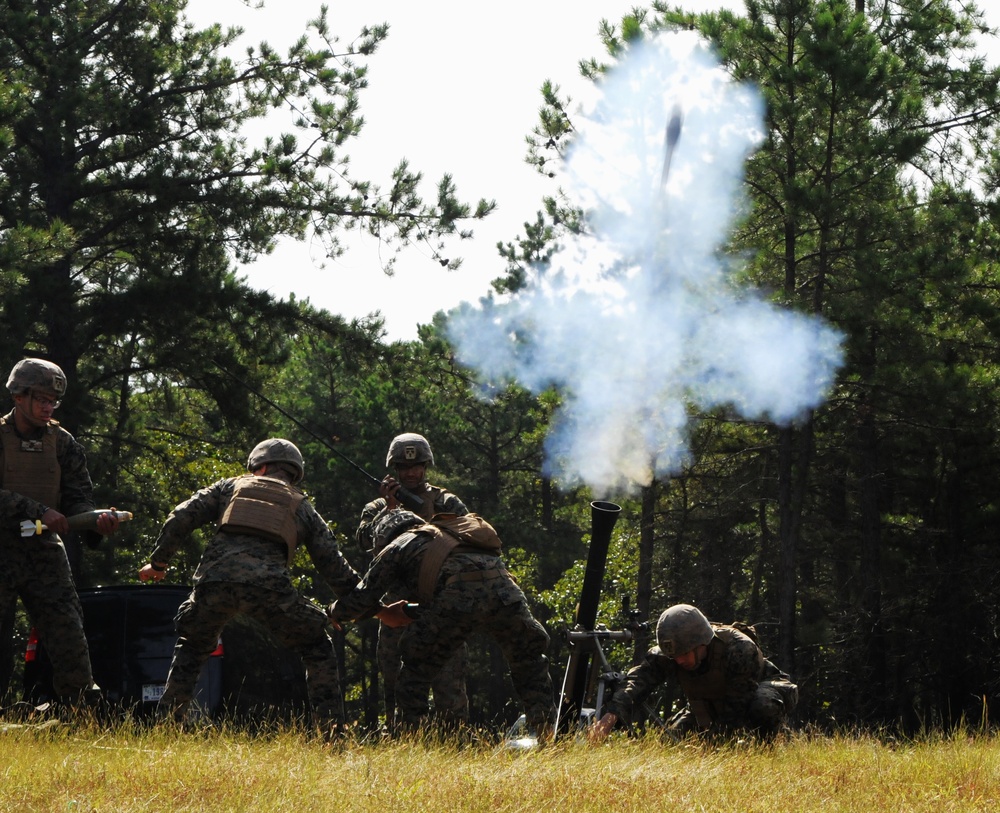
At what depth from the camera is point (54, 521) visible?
25.6 feet

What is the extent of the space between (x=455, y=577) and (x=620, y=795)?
262cm

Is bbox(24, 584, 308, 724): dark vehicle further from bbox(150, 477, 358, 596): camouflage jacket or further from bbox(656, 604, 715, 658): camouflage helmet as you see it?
bbox(656, 604, 715, 658): camouflage helmet

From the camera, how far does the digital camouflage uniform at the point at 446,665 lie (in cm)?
937

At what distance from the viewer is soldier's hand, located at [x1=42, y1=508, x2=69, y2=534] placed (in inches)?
307

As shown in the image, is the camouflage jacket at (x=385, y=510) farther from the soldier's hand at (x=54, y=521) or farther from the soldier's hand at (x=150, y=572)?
the soldier's hand at (x=54, y=521)

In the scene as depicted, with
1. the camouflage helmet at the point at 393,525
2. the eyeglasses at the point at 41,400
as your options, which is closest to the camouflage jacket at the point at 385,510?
the camouflage helmet at the point at 393,525

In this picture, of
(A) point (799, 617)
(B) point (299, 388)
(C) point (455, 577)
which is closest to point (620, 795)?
(C) point (455, 577)

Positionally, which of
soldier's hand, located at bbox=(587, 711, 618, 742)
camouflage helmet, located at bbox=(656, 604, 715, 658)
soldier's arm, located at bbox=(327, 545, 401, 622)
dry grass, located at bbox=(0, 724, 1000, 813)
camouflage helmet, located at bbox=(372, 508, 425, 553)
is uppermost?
camouflage helmet, located at bbox=(372, 508, 425, 553)

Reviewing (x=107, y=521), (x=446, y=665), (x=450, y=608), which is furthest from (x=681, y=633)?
(x=107, y=521)

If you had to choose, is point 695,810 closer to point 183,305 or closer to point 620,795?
point 620,795

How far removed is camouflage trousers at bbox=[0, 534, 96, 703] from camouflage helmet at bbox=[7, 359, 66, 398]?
906 millimetres

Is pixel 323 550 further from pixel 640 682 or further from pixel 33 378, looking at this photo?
pixel 640 682

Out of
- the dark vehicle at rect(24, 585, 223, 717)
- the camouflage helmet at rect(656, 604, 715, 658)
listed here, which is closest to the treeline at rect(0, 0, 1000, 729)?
the dark vehicle at rect(24, 585, 223, 717)

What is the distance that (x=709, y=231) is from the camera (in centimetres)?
1777
